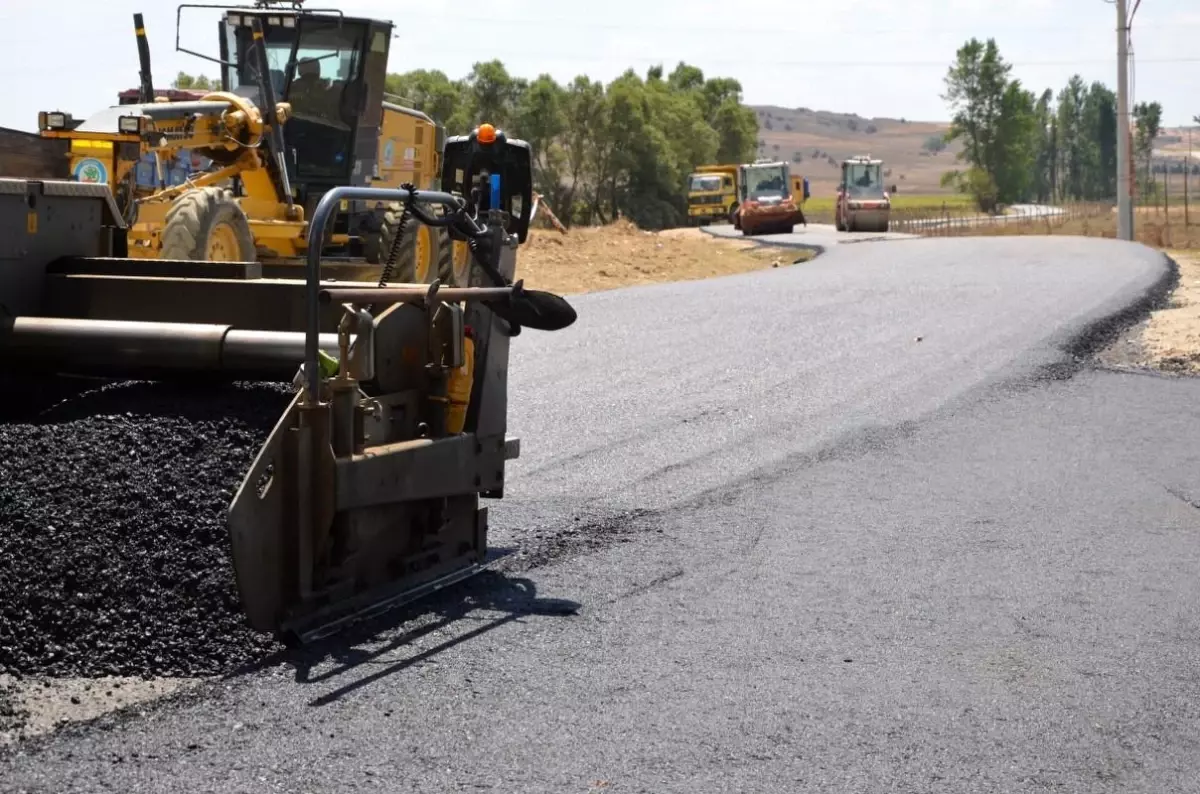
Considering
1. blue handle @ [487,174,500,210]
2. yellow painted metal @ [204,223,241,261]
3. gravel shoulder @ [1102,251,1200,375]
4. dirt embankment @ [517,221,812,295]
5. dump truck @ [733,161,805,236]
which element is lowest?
gravel shoulder @ [1102,251,1200,375]

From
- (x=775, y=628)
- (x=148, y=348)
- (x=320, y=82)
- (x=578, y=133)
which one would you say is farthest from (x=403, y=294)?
(x=578, y=133)

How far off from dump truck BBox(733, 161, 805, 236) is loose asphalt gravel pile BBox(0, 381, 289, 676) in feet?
141

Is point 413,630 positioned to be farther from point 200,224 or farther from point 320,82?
point 320,82

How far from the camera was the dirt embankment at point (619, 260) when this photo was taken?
25734 mm

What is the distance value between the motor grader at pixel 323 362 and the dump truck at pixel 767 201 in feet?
137

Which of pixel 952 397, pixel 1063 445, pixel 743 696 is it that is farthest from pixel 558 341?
Result: pixel 743 696

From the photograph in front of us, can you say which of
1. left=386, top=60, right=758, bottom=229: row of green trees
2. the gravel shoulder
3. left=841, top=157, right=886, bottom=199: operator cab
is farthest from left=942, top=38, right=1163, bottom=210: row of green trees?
the gravel shoulder

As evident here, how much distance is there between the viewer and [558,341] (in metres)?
14.5

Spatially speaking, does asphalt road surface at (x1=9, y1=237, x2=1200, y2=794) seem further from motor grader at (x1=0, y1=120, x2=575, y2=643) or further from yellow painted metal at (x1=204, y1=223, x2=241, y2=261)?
yellow painted metal at (x1=204, y1=223, x2=241, y2=261)

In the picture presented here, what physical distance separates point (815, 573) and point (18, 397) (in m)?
3.21

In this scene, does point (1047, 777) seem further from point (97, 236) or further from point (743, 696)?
point (97, 236)

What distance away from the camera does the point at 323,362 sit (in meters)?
5.25

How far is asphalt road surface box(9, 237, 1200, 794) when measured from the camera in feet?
13.5

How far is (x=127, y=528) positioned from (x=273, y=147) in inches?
304
